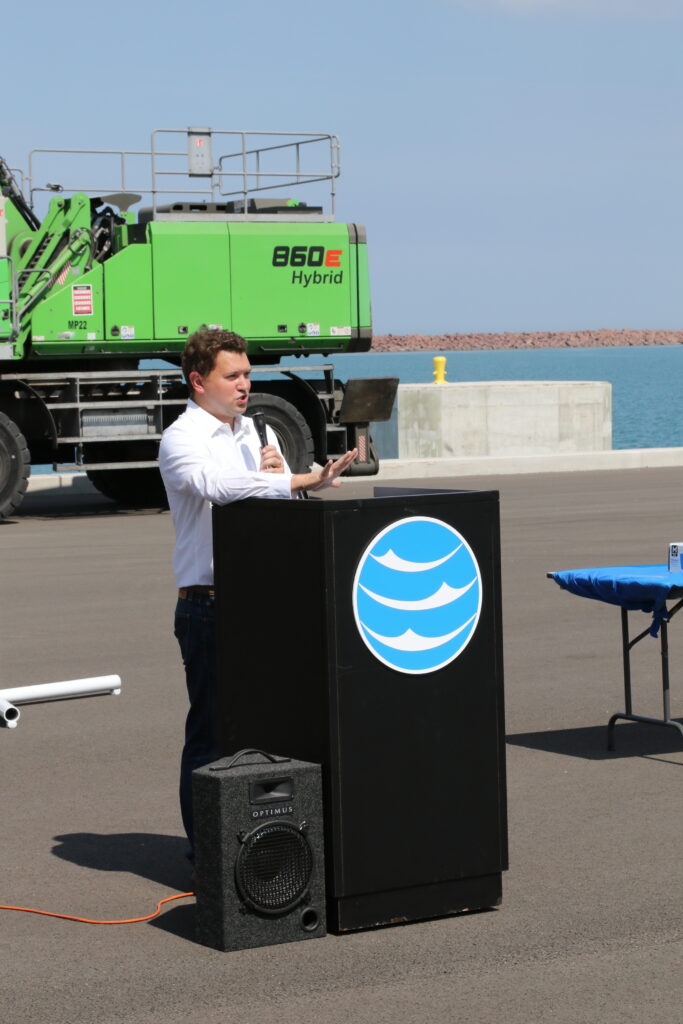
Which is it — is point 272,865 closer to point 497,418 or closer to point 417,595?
point 417,595

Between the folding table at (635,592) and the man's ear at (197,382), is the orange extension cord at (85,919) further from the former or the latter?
the folding table at (635,592)

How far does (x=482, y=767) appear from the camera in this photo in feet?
19.2

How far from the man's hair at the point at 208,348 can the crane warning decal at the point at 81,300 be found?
15669 millimetres

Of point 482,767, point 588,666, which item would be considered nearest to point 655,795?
point 482,767

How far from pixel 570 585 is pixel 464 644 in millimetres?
2769

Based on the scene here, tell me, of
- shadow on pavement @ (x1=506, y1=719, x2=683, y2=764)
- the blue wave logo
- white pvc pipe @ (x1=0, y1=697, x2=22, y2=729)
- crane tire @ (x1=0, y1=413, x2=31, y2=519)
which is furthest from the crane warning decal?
white pvc pipe @ (x1=0, y1=697, x2=22, y2=729)

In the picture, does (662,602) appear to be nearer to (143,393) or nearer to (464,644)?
(464,644)

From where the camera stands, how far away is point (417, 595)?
571 centimetres

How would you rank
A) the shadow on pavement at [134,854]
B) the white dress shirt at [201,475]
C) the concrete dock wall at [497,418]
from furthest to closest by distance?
1. the concrete dock wall at [497,418]
2. the shadow on pavement at [134,854]
3. the white dress shirt at [201,475]

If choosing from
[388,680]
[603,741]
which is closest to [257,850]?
[388,680]

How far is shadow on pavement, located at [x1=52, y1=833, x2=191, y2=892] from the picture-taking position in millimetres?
6520

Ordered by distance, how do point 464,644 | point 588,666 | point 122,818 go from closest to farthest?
point 464,644 < point 122,818 < point 588,666

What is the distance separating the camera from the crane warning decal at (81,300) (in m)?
21.8

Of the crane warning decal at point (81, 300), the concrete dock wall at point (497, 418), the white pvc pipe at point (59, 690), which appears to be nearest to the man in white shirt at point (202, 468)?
the white pvc pipe at point (59, 690)
